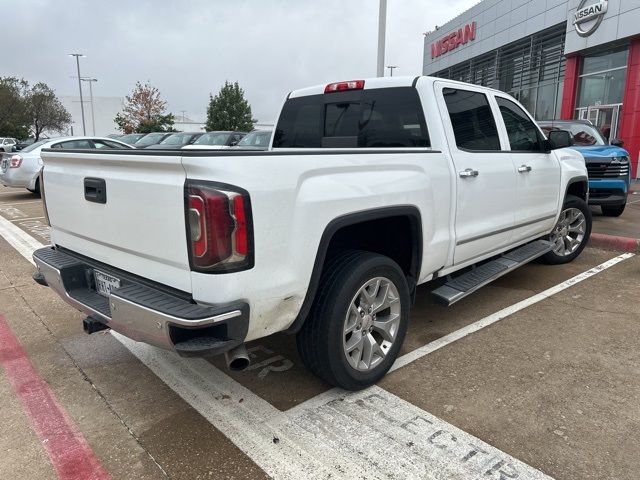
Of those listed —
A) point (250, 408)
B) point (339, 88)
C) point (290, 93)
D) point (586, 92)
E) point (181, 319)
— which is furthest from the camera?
point (586, 92)

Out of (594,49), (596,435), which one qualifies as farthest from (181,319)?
(594,49)

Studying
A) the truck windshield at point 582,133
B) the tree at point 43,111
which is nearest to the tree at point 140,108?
the tree at point 43,111

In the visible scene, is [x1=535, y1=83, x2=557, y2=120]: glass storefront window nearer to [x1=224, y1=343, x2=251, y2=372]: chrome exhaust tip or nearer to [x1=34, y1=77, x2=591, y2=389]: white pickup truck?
[x1=34, y1=77, x2=591, y2=389]: white pickup truck

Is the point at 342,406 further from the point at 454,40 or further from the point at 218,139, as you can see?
the point at 454,40

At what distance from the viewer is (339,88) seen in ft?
13.7

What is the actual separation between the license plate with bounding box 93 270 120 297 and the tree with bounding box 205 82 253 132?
43930mm

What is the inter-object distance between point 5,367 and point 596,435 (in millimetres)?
3826

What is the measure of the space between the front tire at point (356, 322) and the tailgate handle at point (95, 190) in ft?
4.32

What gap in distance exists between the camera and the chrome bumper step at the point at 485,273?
3766 millimetres

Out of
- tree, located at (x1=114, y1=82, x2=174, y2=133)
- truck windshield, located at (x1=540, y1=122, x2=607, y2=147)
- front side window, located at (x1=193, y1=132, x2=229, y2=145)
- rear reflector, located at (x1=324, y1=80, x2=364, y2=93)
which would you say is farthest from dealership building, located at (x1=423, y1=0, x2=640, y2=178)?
tree, located at (x1=114, y1=82, x2=174, y2=133)

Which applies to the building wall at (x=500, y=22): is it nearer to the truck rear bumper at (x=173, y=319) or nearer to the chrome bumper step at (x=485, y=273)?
the chrome bumper step at (x=485, y=273)

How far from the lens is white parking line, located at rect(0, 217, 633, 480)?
2.45 meters

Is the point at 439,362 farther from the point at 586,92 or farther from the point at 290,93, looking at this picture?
the point at 586,92

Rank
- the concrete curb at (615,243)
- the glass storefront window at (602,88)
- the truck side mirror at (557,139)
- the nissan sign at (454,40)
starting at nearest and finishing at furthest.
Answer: the truck side mirror at (557,139) < the concrete curb at (615,243) < the glass storefront window at (602,88) < the nissan sign at (454,40)
